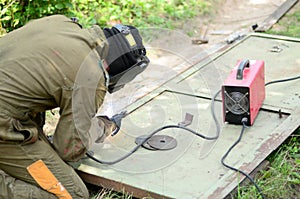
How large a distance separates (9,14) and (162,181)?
9.62 ft

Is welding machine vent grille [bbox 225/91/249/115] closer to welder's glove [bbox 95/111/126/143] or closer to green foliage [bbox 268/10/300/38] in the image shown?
welder's glove [bbox 95/111/126/143]

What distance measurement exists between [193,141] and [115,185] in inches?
28.2

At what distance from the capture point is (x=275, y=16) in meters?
6.93

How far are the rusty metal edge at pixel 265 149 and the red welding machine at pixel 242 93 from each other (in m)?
0.25

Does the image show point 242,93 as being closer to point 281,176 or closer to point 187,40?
point 281,176

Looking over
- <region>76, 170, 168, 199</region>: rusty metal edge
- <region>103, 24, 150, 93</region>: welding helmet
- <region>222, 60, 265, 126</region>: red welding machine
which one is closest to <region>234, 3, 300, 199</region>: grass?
<region>222, 60, 265, 126</region>: red welding machine

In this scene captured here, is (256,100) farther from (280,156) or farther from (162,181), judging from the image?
(162,181)

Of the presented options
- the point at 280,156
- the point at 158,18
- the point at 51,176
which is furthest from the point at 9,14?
the point at 280,156

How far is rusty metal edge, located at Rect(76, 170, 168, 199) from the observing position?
3.76m

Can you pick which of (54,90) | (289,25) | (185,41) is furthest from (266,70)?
(54,90)

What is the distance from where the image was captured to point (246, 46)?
229 inches

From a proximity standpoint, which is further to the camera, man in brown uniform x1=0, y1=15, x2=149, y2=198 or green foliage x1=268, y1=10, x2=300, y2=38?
green foliage x1=268, y1=10, x2=300, y2=38

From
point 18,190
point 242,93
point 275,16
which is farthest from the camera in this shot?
point 275,16

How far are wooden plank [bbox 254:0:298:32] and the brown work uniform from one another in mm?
3298
